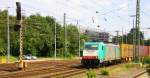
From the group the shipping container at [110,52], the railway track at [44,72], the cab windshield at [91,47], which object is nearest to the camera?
the railway track at [44,72]

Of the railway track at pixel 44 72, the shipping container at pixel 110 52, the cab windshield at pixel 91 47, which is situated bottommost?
the railway track at pixel 44 72

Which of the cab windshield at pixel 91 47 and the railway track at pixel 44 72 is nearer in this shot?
the railway track at pixel 44 72

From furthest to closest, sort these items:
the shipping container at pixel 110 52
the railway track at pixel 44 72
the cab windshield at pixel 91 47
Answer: the shipping container at pixel 110 52, the cab windshield at pixel 91 47, the railway track at pixel 44 72

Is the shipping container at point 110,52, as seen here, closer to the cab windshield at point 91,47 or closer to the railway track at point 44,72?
the cab windshield at point 91,47

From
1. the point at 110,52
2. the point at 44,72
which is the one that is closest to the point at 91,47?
the point at 110,52

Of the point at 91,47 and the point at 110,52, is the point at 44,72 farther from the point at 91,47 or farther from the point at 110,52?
the point at 110,52

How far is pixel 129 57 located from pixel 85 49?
1071 inches

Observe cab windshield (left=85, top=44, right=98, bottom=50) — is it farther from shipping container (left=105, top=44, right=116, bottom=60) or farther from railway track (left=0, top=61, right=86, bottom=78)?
shipping container (left=105, top=44, right=116, bottom=60)

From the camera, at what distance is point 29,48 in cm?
10225

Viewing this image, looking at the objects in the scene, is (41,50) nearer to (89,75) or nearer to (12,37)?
(12,37)

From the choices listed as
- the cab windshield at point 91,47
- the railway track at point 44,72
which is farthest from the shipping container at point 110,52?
the railway track at point 44,72

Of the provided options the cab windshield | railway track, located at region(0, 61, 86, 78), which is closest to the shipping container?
the cab windshield

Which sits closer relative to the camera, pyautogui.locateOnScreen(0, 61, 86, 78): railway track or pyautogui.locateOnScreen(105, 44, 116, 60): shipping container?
pyautogui.locateOnScreen(0, 61, 86, 78): railway track

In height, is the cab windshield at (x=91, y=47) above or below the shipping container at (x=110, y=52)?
above
